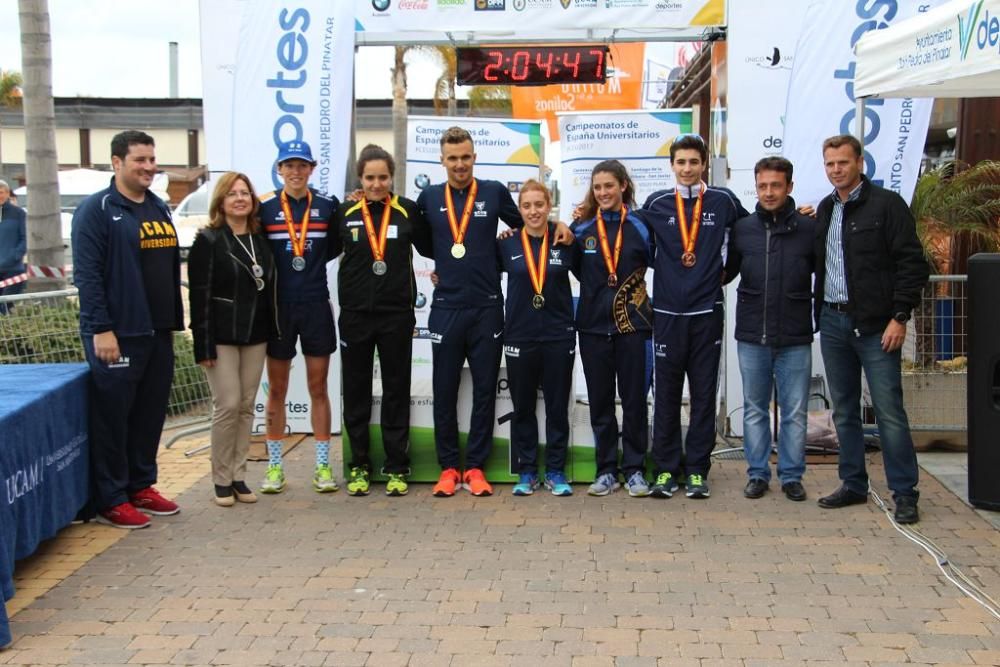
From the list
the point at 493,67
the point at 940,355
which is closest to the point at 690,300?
the point at 940,355

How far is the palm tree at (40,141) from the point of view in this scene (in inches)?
400

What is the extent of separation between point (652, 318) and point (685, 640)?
2612 mm

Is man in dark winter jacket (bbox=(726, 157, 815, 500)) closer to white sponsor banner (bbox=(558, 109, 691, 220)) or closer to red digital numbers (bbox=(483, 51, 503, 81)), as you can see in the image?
red digital numbers (bbox=(483, 51, 503, 81))

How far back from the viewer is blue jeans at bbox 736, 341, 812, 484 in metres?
6.48

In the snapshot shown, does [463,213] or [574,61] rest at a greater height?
[574,61]

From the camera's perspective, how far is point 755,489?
21.6 feet

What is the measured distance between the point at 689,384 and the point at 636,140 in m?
3.18

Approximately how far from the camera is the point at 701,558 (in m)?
5.45

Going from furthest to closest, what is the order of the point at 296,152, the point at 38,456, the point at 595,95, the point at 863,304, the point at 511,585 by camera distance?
the point at 595,95 → the point at 296,152 → the point at 863,304 → the point at 38,456 → the point at 511,585

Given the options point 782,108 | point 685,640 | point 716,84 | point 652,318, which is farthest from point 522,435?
point 716,84

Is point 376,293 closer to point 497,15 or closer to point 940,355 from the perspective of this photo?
point 497,15

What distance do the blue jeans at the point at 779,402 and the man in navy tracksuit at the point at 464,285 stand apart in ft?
4.66

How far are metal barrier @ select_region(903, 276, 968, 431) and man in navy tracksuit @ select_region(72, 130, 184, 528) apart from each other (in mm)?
4956

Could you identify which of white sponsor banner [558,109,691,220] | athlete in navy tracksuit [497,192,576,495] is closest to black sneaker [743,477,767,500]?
athlete in navy tracksuit [497,192,576,495]
